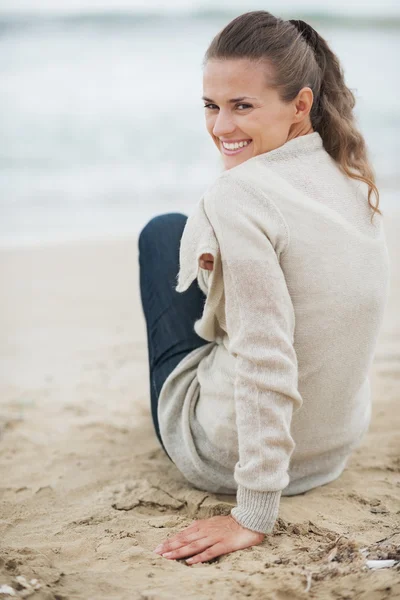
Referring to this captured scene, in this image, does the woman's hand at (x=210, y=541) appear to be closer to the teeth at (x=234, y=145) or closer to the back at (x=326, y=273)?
the back at (x=326, y=273)

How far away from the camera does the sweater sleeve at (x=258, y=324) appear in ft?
5.33

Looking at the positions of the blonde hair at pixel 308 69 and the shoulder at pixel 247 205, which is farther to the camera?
the blonde hair at pixel 308 69

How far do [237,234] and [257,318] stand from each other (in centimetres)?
20

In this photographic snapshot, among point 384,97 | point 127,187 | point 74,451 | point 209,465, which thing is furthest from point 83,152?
point 209,465

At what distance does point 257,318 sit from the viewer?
164 centimetres

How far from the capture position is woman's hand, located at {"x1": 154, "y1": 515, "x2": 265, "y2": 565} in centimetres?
176

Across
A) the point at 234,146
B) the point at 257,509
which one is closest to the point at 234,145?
the point at 234,146

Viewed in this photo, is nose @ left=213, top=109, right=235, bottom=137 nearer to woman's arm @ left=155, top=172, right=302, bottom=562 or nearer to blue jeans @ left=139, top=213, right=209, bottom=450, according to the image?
woman's arm @ left=155, top=172, right=302, bottom=562

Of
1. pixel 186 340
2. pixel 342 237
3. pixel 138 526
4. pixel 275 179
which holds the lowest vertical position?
pixel 138 526

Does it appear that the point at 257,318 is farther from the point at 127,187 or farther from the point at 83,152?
the point at 83,152

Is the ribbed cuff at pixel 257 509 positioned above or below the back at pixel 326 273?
below

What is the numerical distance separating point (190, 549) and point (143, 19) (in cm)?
1669

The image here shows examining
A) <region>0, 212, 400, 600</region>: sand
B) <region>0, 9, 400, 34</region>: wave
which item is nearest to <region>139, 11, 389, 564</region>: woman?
<region>0, 212, 400, 600</region>: sand

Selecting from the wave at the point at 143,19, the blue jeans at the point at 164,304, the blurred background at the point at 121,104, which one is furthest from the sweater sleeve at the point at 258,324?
the wave at the point at 143,19
